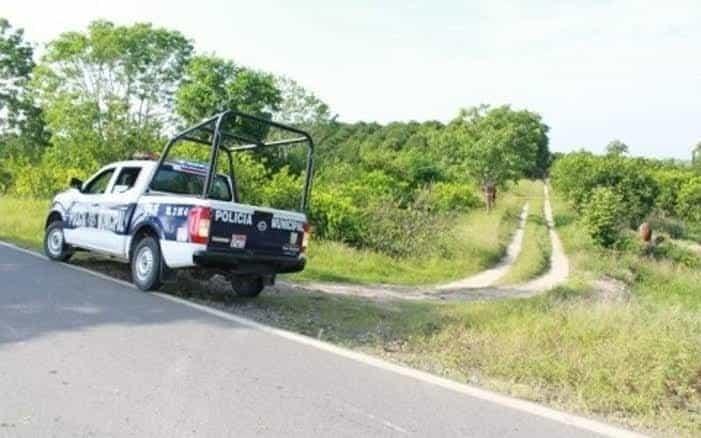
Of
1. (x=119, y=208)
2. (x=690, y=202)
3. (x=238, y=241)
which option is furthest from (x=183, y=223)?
(x=690, y=202)

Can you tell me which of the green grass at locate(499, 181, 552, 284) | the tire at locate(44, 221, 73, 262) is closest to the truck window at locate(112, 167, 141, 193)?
the tire at locate(44, 221, 73, 262)

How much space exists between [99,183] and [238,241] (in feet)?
12.4

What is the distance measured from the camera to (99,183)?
11.4 meters

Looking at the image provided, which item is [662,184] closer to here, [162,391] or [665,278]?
[665,278]

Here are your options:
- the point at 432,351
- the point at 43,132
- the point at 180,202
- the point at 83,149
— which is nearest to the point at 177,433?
the point at 432,351

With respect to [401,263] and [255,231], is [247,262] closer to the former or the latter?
[255,231]

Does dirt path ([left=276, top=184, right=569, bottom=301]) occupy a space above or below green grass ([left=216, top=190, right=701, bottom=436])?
below

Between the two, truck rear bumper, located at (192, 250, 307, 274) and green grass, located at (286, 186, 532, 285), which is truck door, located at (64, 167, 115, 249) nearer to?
truck rear bumper, located at (192, 250, 307, 274)

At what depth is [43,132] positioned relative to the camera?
47.9 metres

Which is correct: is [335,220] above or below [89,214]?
below

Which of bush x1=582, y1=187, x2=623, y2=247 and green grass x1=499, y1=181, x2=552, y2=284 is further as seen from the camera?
bush x1=582, y1=187, x2=623, y2=247

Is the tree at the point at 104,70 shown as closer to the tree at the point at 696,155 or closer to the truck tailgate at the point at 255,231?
the truck tailgate at the point at 255,231

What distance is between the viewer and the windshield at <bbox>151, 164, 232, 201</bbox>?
34.2 feet

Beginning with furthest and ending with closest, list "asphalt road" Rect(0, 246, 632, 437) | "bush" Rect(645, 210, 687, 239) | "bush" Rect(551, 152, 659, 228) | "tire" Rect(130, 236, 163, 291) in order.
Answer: "bush" Rect(645, 210, 687, 239) → "bush" Rect(551, 152, 659, 228) → "tire" Rect(130, 236, 163, 291) → "asphalt road" Rect(0, 246, 632, 437)
